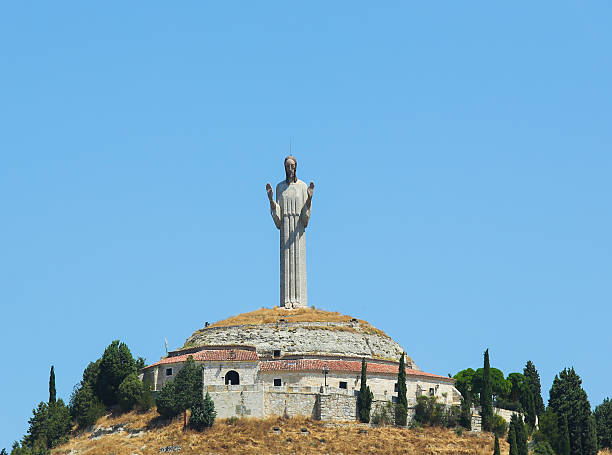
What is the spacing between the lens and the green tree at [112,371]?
93.0 m

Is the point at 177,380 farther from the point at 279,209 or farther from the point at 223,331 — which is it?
the point at 279,209

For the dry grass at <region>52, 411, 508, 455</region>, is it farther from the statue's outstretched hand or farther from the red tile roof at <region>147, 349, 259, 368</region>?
the statue's outstretched hand

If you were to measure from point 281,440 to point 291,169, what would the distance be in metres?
27.8

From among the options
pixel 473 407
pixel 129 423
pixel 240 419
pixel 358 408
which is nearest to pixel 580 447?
pixel 473 407

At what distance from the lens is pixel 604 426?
320 ft

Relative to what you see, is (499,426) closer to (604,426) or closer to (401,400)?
(401,400)

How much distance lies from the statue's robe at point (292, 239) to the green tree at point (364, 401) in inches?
594

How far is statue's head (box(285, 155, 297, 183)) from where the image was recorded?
351 feet

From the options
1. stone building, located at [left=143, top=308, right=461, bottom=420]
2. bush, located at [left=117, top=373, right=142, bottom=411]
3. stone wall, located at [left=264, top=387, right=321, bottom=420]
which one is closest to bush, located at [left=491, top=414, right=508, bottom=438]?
stone building, located at [left=143, top=308, right=461, bottom=420]

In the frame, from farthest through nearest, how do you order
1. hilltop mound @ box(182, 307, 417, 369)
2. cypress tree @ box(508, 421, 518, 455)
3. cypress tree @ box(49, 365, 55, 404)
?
hilltop mound @ box(182, 307, 417, 369) → cypress tree @ box(49, 365, 55, 404) → cypress tree @ box(508, 421, 518, 455)

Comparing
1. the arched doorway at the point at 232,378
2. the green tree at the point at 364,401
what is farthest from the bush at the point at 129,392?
the green tree at the point at 364,401

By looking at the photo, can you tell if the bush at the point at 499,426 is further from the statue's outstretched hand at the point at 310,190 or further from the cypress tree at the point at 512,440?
the statue's outstretched hand at the point at 310,190

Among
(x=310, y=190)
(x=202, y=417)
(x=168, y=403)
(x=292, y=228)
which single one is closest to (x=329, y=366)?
(x=202, y=417)

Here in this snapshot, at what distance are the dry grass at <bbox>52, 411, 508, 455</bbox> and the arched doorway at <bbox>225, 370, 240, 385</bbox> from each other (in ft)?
9.33
